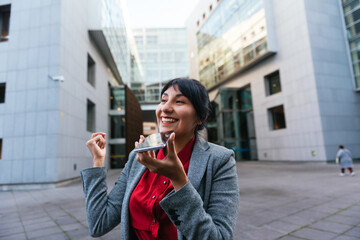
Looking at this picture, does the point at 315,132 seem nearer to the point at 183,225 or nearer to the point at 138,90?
the point at 183,225

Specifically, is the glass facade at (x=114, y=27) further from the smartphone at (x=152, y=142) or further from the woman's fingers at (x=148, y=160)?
the woman's fingers at (x=148, y=160)

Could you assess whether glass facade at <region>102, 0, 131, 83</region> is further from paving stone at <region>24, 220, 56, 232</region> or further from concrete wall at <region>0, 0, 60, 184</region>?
paving stone at <region>24, 220, 56, 232</region>

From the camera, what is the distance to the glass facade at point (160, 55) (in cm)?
3756

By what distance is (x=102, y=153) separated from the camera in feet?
4.81

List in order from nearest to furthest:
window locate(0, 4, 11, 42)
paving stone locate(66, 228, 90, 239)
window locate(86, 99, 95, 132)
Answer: paving stone locate(66, 228, 90, 239) → window locate(0, 4, 11, 42) → window locate(86, 99, 95, 132)

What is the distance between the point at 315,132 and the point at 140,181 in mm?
20089

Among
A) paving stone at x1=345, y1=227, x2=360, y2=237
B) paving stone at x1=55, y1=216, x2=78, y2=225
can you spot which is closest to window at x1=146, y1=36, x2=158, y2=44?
paving stone at x1=55, y1=216, x2=78, y2=225

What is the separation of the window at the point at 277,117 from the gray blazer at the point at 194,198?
2266 cm

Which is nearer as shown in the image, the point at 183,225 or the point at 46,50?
the point at 183,225

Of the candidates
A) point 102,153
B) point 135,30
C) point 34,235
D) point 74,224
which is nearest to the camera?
point 102,153

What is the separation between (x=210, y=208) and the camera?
3.88 feet

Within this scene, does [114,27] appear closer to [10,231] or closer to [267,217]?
[10,231]

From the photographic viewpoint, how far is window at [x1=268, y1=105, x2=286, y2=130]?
21691 millimetres

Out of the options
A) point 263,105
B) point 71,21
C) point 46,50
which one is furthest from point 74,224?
point 263,105
